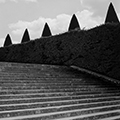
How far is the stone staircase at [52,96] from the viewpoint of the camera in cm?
633

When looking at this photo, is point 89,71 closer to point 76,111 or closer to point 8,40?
point 76,111

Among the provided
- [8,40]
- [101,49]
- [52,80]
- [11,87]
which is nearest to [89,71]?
[101,49]

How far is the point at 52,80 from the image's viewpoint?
34.1ft

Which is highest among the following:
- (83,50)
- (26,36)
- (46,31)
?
(26,36)

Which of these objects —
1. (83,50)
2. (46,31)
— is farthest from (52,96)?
(46,31)

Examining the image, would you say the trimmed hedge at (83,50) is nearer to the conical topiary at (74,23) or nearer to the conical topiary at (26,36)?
the conical topiary at (74,23)

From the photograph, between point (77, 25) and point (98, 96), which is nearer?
point (98, 96)

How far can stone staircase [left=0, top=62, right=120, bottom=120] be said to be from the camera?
20.8ft

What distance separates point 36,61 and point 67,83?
8.29m

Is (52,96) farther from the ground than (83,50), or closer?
closer

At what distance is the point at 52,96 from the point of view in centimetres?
816

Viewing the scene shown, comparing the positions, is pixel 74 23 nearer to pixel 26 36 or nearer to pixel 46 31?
pixel 46 31

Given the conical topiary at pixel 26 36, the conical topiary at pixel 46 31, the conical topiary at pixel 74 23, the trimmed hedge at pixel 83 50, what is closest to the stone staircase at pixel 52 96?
the trimmed hedge at pixel 83 50

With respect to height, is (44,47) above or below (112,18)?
below
